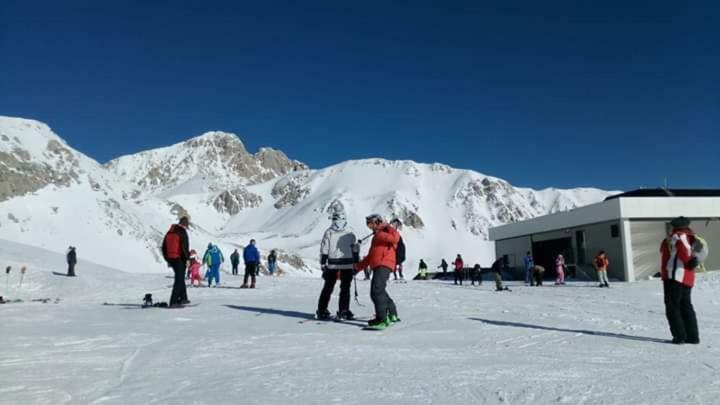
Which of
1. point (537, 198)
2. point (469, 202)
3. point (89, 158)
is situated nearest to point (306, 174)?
point (469, 202)

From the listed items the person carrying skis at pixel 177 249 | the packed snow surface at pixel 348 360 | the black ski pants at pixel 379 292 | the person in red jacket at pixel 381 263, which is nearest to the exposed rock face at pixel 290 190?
the person carrying skis at pixel 177 249

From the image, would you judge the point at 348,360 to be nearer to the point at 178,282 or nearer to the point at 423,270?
the point at 178,282

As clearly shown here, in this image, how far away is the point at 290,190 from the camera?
16350 centimetres

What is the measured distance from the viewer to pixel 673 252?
24.0 feet

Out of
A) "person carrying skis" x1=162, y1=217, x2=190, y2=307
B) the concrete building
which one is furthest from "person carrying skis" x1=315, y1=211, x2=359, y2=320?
the concrete building

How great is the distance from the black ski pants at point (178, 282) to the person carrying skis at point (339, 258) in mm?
3627

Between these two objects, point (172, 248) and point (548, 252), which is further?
point (548, 252)

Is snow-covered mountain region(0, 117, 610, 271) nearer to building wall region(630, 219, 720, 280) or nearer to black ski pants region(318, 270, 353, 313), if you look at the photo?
building wall region(630, 219, 720, 280)

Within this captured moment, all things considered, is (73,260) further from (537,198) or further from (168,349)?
(537,198)

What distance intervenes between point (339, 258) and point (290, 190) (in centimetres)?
15564

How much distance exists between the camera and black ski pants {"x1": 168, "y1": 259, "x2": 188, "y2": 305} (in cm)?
1138

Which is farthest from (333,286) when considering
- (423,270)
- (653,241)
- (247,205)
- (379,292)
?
(247,205)

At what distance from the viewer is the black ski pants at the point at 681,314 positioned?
695 cm

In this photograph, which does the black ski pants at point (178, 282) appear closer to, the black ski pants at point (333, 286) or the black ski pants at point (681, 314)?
the black ski pants at point (333, 286)
